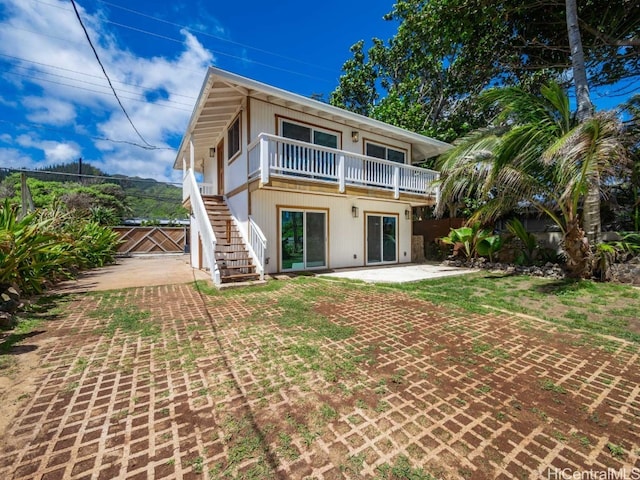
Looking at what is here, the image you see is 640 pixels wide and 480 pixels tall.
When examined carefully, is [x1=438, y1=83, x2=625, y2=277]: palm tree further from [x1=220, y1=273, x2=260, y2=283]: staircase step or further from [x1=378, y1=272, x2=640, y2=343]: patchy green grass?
[x1=220, y1=273, x2=260, y2=283]: staircase step

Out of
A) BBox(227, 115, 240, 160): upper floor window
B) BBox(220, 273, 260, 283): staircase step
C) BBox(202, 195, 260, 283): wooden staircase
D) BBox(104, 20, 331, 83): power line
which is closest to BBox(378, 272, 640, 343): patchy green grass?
A: BBox(220, 273, 260, 283): staircase step

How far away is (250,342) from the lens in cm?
362

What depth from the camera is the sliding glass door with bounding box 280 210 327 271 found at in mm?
9266

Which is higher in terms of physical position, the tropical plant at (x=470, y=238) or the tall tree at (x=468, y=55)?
the tall tree at (x=468, y=55)

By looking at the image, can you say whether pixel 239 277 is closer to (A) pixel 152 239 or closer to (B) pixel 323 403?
(B) pixel 323 403

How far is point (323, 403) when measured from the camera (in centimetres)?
235

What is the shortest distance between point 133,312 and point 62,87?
17.7 meters

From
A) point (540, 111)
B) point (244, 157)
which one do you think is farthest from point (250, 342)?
point (540, 111)

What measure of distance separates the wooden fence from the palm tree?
18.8 metres

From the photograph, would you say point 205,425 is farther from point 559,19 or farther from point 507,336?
point 559,19

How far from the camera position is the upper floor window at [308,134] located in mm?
9312

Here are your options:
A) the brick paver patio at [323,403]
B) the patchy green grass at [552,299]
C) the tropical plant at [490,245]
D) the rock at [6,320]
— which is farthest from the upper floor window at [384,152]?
the rock at [6,320]

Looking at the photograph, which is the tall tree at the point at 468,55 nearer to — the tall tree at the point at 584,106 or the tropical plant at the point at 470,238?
the tall tree at the point at 584,106

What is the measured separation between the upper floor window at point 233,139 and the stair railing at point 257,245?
118 inches
